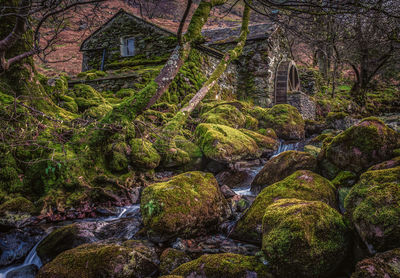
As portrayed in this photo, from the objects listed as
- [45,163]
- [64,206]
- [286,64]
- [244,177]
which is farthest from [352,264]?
[286,64]

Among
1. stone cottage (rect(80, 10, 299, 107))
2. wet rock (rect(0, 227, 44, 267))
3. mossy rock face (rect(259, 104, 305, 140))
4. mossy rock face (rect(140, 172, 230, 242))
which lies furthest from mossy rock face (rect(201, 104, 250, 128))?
wet rock (rect(0, 227, 44, 267))

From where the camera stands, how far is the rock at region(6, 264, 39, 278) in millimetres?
3227

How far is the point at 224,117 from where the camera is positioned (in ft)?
29.1

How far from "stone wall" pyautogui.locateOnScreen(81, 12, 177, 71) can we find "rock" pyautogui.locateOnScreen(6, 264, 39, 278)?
36.9 ft

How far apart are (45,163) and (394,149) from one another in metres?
6.09

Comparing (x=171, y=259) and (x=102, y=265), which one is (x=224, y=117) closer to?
(x=171, y=259)

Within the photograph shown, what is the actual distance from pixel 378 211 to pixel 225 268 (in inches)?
61.4

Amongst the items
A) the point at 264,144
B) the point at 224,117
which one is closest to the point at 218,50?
the point at 224,117

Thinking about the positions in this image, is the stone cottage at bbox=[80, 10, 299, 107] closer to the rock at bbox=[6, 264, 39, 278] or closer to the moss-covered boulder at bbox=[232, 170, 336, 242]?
the moss-covered boulder at bbox=[232, 170, 336, 242]

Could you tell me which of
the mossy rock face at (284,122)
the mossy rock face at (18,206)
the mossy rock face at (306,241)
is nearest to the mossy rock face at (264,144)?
the mossy rock face at (284,122)

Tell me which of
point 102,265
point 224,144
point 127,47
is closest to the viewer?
point 102,265

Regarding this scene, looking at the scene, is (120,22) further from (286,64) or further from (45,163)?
(45,163)

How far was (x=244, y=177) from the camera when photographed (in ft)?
21.7

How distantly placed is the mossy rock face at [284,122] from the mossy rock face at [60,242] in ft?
27.6
